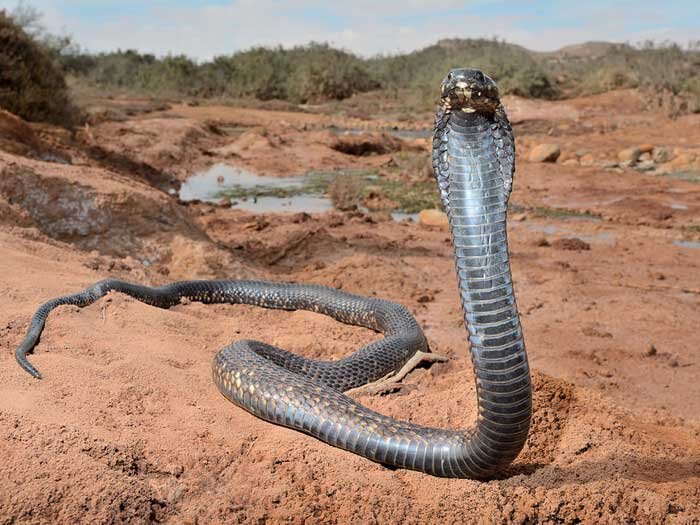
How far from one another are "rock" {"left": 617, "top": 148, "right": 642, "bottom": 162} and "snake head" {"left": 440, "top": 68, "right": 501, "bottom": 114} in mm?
18040

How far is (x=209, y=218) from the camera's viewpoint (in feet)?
40.8

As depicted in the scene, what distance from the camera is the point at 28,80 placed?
1526 centimetres

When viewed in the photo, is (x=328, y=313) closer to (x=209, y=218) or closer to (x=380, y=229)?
(x=380, y=229)

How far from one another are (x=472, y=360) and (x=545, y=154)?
17.8m

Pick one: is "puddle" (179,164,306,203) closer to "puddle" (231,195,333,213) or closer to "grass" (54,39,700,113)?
"puddle" (231,195,333,213)

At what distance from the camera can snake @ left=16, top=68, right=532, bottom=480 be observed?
2.86m

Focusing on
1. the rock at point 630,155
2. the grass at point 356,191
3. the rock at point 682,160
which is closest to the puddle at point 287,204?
the grass at point 356,191

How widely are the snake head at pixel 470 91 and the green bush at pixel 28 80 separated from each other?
45.9 feet

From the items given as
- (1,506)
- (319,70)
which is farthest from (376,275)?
(319,70)

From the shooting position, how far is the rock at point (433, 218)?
40.5ft

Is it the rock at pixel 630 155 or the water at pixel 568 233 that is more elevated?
the rock at pixel 630 155

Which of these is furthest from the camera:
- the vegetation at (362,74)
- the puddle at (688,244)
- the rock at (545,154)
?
the vegetation at (362,74)

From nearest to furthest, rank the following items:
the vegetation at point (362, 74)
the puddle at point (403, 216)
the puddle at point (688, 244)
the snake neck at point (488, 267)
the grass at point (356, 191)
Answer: the snake neck at point (488, 267) → the puddle at point (688, 244) → the puddle at point (403, 216) → the grass at point (356, 191) → the vegetation at point (362, 74)

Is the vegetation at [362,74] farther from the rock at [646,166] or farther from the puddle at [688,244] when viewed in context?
the puddle at [688,244]
